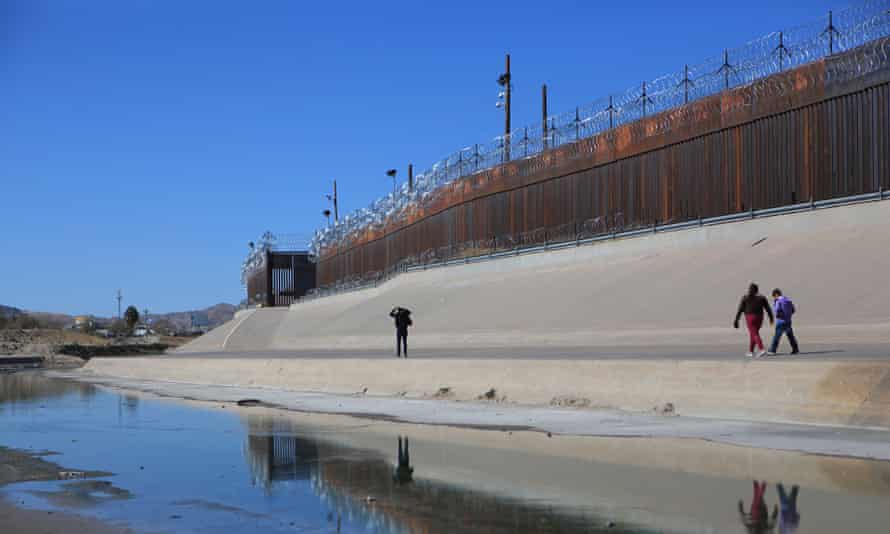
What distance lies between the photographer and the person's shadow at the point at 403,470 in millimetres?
12684

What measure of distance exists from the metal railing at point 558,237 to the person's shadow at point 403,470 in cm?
1841

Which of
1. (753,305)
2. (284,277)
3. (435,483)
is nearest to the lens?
(435,483)

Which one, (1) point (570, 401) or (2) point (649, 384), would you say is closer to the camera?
(2) point (649, 384)

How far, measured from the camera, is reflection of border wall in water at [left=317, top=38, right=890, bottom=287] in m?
29.3

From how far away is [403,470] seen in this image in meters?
13.5

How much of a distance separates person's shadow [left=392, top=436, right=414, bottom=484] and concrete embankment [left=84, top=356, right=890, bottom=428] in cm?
553

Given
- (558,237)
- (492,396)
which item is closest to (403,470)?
(492,396)

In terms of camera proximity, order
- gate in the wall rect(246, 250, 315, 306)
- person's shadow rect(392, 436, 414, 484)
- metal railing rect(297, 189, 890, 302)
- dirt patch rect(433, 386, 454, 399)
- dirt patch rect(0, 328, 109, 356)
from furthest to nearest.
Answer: dirt patch rect(0, 328, 109, 356) → gate in the wall rect(246, 250, 315, 306) → metal railing rect(297, 189, 890, 302) → dirt patch rect(433, 386, 454, 399) → person's shadow rect(392, 436, 414, 484)

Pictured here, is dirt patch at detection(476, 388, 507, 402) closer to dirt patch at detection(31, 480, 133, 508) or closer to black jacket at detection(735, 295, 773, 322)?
black jacket at detection(735, 295, 773, 322)

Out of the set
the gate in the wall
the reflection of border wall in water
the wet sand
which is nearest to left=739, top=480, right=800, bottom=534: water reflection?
the wet sand

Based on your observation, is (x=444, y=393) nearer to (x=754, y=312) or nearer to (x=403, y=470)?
(x=754, y=312)

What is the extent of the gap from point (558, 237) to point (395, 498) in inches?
1266

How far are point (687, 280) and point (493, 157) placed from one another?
816 inches

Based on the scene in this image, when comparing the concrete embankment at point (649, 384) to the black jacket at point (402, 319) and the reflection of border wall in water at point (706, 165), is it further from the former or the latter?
the reflection of border wall in water at point (706, 165)
